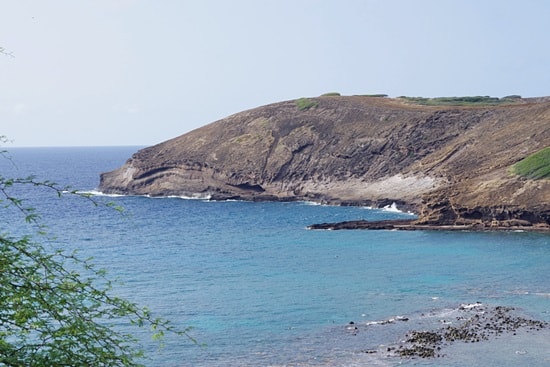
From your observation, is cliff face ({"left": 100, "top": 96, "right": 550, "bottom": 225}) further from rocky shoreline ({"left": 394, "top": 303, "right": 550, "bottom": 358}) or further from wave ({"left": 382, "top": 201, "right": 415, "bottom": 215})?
rocky shoreline ({"left": 394, "top": 303, "right": 550, "bottom": 358})

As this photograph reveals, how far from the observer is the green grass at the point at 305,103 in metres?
144

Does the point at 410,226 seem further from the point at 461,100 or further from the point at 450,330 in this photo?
the point at 461,100

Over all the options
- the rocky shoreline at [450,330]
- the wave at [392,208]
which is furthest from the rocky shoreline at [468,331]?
the wave at [392,208]

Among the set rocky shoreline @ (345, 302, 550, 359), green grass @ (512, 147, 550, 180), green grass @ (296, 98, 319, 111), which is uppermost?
green grass @ (296, 98, 319, 111)

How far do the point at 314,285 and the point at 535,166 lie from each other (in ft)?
153

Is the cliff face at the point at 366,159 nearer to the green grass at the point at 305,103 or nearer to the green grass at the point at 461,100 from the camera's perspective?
the green grass at the point at 305,103

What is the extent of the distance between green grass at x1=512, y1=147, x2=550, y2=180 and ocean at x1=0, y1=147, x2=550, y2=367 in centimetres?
1230

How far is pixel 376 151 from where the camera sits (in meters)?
→ 123

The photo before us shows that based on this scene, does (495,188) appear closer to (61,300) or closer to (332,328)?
(332,328)

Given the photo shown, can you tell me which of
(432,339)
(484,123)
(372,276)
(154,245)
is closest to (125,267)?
(154,245)

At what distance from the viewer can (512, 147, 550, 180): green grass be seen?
88.8 m

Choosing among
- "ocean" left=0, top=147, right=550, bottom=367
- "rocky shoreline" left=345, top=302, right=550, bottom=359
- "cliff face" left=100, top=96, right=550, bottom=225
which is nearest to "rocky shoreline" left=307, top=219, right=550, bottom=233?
"cliff face" left=100, top=96, right=550, bottom=225

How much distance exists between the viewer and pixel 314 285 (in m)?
55.1

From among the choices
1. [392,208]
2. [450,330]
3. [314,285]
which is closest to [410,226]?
[392,208]
